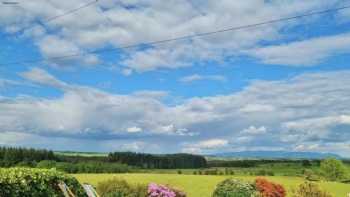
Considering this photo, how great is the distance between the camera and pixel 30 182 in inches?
917

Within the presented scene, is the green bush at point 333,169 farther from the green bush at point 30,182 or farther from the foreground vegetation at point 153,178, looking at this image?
the green bush at point 30,182

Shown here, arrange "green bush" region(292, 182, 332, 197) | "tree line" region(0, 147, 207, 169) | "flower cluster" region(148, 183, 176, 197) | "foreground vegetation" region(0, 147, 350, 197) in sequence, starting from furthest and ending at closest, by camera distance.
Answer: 1. "tree line" region(0, 147, 207, 169)
2. "green bush" region(292, 182, 332, 197)
3. "flower cluster" region(148, 183, 176, 197)
4. "foreground vegetation" region(0, 147, 350, 197)

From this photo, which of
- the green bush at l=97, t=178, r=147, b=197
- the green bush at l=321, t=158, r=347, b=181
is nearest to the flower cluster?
the green bush at l=97, t=178, r=147, b=197

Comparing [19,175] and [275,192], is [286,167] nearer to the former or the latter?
[275,192]

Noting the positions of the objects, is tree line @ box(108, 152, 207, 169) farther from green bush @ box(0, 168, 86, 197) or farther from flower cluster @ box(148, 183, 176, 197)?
green bush @ box(0, 168, 86, 197)

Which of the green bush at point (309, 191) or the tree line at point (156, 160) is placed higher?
the tree line at point (156, 160)

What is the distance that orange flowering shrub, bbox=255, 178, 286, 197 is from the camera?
132ft

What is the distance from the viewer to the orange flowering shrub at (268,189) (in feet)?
132

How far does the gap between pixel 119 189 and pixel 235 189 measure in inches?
327

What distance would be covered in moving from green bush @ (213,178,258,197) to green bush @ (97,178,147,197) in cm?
647

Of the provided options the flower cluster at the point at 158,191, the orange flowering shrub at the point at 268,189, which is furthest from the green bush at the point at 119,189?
the orange flowering shrub at the point at 268,189

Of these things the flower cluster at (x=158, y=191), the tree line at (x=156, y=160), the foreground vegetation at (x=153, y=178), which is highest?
the tree line at (x=156, y=160)

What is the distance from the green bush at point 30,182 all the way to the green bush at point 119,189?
4.69 metres

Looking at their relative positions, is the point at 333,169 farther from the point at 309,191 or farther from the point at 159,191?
the point at 159,191
